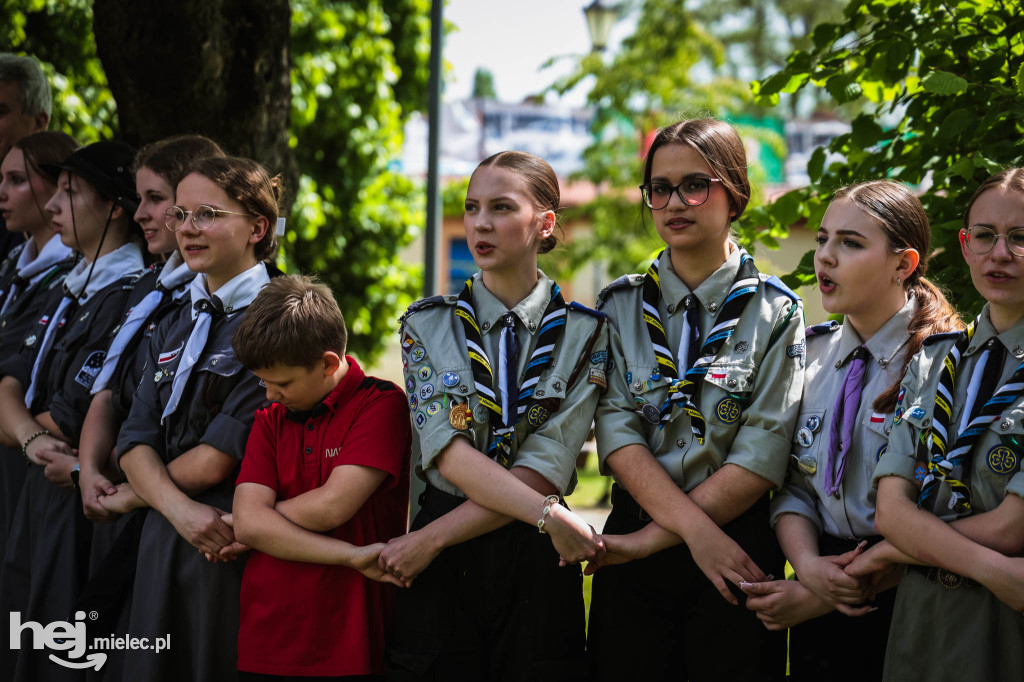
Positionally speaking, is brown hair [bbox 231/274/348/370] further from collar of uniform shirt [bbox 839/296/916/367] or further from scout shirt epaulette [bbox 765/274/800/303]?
collar of uniform shirt [bbox 839/296/916/367]

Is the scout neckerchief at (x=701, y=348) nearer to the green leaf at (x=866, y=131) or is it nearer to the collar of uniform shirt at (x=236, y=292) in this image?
the green leaf at (x=866, y=131)

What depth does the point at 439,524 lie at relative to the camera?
9.99 ft

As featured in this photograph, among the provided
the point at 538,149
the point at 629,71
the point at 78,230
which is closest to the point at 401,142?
the point at 629,71

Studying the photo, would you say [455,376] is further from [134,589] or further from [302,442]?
[134,589]

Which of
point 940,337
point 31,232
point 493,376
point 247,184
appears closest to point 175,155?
point 247,184

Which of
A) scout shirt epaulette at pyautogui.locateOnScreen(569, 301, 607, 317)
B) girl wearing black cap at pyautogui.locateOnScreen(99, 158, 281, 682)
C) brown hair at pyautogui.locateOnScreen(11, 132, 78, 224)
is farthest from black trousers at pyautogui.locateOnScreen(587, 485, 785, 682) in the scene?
brown hair at pyautogui.locateOnScreen(11, 132, 78, 224)

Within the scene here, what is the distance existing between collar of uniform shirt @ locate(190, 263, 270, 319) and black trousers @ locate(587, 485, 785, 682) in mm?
1582

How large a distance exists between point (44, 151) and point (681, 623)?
12.1 ft

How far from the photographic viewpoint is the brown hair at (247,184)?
142 inches

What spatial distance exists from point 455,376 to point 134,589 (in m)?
1.44

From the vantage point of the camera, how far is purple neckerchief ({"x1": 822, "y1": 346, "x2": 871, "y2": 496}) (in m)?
2.91

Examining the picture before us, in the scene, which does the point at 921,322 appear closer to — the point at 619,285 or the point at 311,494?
the point at 619,285

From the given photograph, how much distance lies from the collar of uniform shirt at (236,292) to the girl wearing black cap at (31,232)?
148cm

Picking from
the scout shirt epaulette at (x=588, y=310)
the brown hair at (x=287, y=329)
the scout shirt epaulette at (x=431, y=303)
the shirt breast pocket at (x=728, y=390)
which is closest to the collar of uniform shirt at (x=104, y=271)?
the brown hair at (x=287, y=329)
